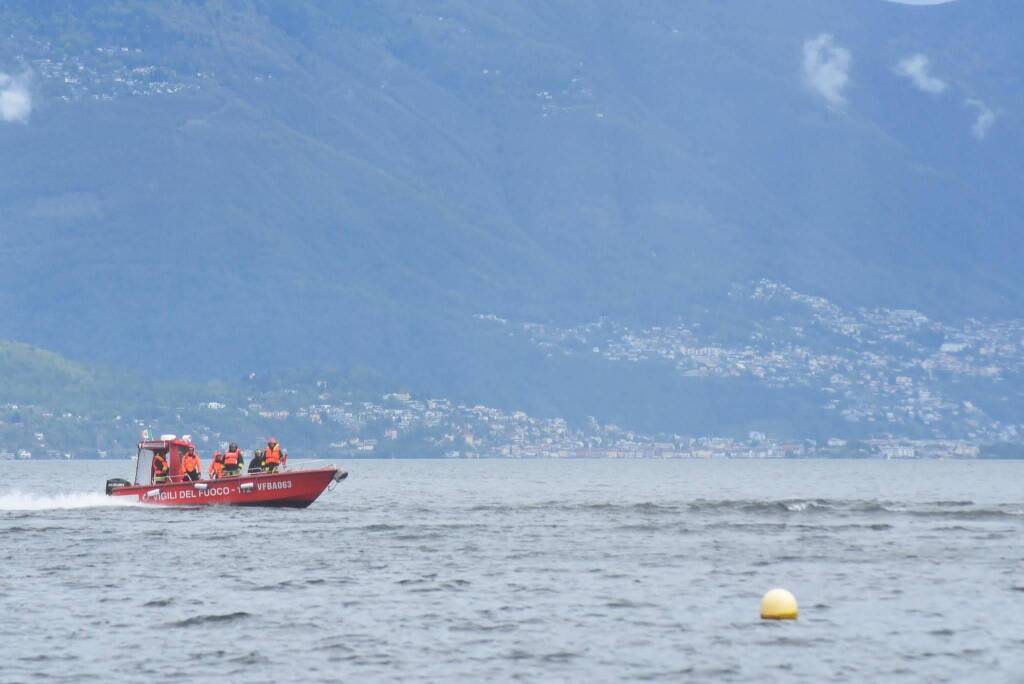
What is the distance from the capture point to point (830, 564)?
2525 inches

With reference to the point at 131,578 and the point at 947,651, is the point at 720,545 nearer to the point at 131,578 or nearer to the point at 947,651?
the point at 131,578

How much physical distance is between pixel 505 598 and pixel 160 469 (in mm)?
40962

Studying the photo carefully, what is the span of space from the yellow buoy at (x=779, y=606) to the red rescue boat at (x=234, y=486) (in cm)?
4155

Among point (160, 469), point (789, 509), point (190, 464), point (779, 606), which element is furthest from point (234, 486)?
point (779, 606)

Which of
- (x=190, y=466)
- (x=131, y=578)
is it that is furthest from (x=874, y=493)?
(x=131, y=578)

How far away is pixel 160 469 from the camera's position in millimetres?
93062

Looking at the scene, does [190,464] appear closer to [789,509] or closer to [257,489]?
[257,489]

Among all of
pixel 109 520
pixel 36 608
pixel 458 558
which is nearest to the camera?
pixel 36 608

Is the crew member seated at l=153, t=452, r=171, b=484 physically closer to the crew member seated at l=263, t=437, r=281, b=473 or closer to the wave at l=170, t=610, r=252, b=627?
the crew member seated at l=263, t=437, r=281, b=473

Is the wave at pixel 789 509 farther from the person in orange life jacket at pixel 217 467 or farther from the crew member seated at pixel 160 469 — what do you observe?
the crew member seated at pixel 160 469

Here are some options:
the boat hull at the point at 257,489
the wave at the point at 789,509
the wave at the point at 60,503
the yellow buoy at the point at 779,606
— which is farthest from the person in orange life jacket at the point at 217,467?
the yellow buoy at the point at 779,606

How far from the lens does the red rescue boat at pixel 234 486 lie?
8994 centimetres

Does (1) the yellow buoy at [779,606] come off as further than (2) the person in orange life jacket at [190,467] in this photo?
No

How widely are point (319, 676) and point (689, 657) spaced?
8031 mm
